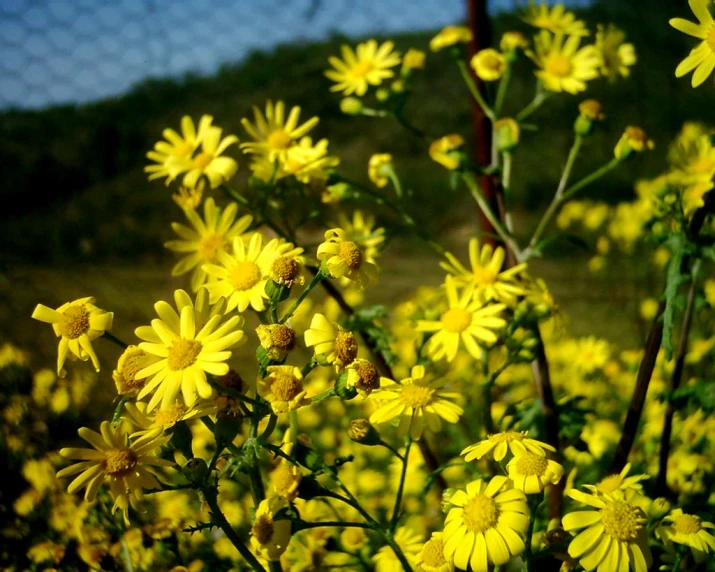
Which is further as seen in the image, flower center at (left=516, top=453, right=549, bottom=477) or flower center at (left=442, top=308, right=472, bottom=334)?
flower center at (left=442, top=308, right=472, bottom=334)

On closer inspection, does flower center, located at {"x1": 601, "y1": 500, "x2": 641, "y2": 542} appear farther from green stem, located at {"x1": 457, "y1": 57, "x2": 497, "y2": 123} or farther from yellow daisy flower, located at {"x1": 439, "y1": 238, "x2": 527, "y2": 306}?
green stem, located at {"x1": 457, "y1": 57, "x2": 497, "y2": 123}

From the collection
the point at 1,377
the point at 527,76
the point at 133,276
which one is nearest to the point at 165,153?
the point at 1,377

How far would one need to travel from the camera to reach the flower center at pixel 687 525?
2.53ft

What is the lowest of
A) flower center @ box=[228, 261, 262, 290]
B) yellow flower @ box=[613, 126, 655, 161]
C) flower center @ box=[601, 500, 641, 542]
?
flower center @ box=[601, 500, 641, 542]

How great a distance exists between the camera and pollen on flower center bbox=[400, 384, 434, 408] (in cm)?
87

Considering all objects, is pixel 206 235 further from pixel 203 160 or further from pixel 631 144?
pixel 631 144

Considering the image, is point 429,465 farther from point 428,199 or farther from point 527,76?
point 527,76

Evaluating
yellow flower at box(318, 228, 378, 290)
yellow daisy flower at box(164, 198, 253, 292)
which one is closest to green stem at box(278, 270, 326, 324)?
yellow flower at box(318, 228, 378, 290)

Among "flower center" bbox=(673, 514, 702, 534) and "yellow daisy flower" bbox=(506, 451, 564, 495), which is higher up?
"yellow daisy flower" bbox=(506, 451, 564, 495)

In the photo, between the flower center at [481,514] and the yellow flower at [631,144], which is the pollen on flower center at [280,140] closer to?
the yellow flower at [631,144]

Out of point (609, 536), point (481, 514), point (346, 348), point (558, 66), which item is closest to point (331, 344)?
point (346, 348)

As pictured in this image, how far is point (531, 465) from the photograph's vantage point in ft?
2.31

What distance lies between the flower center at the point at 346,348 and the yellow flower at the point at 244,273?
5.1 inches

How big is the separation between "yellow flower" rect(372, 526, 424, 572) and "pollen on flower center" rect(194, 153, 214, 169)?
0.65 meters
